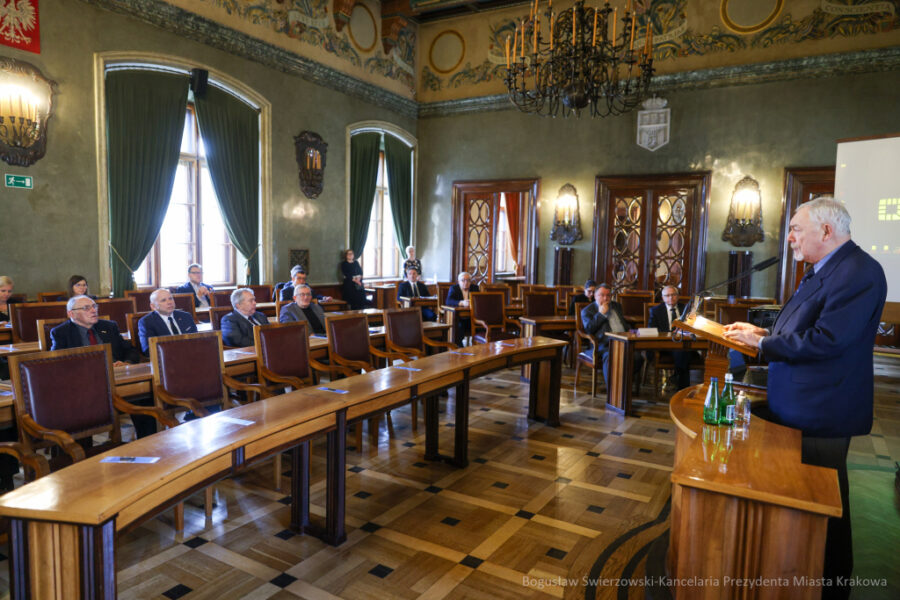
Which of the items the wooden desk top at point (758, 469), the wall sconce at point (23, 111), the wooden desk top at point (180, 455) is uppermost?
the wall sconce at point (23, 111)

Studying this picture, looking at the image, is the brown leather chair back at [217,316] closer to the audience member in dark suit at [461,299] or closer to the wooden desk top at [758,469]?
the audience member in dark suit at [461,299]

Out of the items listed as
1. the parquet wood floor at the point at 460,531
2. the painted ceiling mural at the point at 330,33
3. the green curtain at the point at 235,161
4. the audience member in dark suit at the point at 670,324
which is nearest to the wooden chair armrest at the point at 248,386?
the parquet wood floor at the point at 460,531

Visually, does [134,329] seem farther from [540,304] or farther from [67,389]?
[540,304]

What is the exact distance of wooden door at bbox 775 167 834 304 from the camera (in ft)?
30.1

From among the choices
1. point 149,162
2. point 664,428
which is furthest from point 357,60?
point 664,428

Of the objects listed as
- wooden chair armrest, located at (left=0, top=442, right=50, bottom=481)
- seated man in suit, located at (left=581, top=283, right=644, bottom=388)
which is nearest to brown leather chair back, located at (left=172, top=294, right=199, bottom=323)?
wooden chair armrest, located at (left=0, top=442, right=50, bottom=481)

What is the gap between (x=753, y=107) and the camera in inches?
378

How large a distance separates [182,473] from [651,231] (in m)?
9.61

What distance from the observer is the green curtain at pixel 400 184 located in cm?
1184

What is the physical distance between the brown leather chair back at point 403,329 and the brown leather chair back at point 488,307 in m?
2.01

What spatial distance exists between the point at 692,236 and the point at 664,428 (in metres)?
5.63

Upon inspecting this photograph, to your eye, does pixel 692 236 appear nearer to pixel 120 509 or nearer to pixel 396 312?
pixel 396 312

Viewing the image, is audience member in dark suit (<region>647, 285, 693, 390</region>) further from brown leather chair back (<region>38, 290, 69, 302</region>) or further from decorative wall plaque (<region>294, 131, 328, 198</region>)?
brown leather chair back (<region>38, 290, 69, 302</region>)

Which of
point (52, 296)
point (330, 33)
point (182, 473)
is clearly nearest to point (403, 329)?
point (182, 473)
